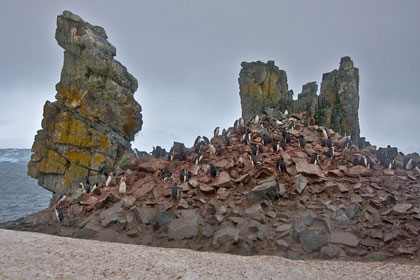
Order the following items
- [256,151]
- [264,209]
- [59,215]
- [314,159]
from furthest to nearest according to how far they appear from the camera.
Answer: [256,151]
[314,159]
[59,215]
[264,209]

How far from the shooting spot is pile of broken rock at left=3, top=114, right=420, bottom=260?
396 inches

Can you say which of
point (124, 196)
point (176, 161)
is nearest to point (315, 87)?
point (176, 161)

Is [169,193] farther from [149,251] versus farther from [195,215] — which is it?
[149,251]

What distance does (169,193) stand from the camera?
507 inches

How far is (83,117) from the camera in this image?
18172 mm

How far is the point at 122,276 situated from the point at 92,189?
354 inches

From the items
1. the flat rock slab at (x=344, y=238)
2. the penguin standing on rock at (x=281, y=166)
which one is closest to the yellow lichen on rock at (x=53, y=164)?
the penguin standing on rock at (x=281, y=166)

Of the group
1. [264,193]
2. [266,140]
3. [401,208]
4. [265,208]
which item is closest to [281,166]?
[264,193]

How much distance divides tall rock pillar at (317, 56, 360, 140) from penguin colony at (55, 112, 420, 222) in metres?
7.67

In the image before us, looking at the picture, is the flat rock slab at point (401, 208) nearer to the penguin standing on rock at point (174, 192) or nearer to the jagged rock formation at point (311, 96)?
the penguin standing on rock at point (174, 192)

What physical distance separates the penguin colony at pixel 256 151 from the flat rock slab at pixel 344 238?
390cm

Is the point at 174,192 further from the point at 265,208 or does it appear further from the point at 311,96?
the point at 311,96

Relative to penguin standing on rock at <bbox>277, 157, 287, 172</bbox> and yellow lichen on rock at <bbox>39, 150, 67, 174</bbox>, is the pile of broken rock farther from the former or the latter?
yellow lichen on rock at <bbox>39, 150, 67, 174</bbox>

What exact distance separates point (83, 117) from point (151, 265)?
13.0 m
